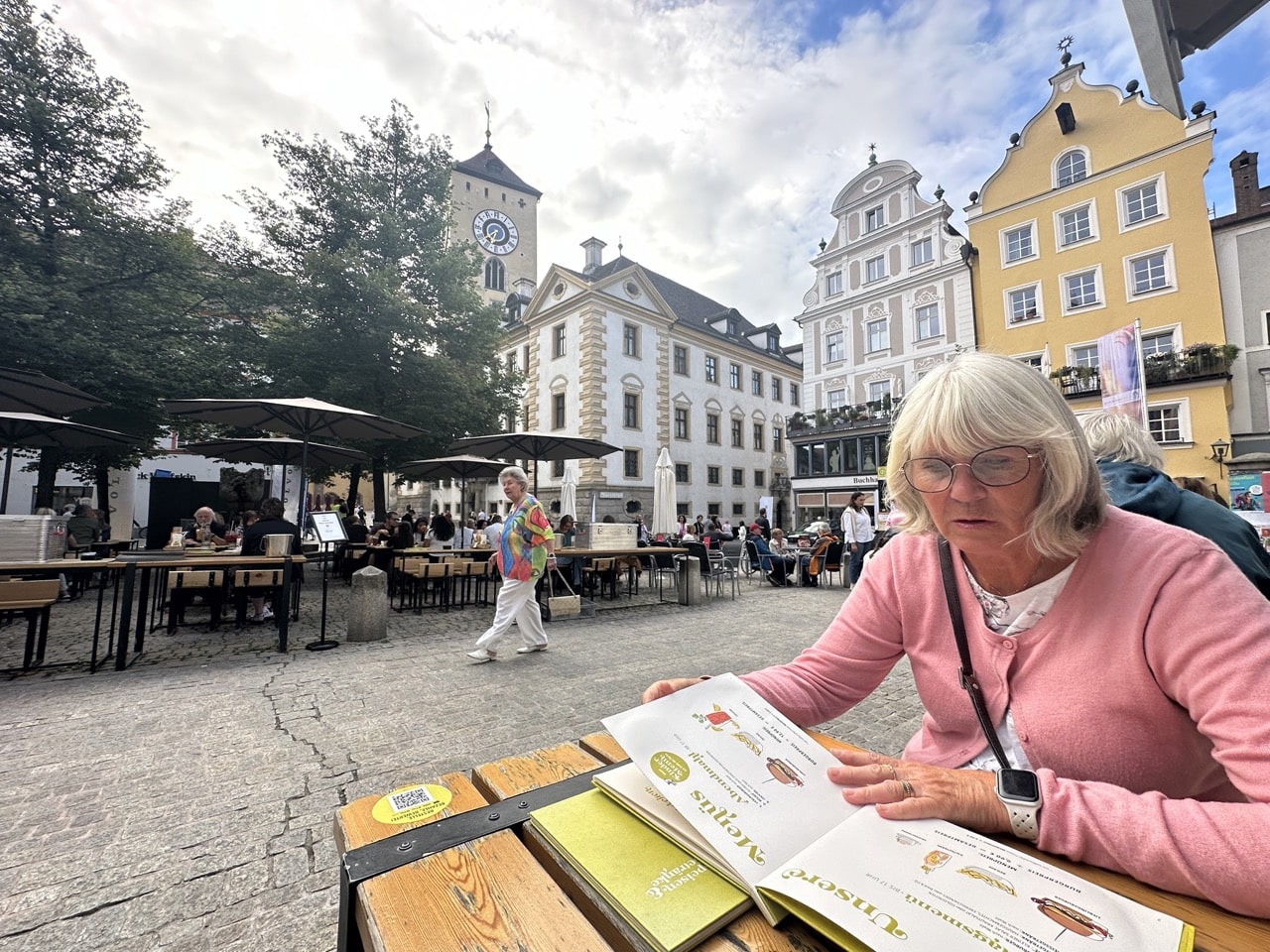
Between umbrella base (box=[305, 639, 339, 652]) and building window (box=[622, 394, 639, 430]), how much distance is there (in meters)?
20.8

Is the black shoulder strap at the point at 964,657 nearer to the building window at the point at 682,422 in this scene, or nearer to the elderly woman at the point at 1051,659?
the elderly woman at the point at 1051,659

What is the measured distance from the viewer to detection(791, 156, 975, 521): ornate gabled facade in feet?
73.9

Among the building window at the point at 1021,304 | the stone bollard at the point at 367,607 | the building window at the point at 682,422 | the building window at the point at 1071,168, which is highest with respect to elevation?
the building window at the point at 1071,168

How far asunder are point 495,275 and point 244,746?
44474 mm

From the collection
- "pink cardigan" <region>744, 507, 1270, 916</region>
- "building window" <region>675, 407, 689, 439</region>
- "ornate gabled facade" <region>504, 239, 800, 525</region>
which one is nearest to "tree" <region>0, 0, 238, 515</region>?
"ornate gabled facade" <region>504, 239, 800, 525</region>

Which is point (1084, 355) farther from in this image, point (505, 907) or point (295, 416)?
point (505, 907)

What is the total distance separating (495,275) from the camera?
43.0 m

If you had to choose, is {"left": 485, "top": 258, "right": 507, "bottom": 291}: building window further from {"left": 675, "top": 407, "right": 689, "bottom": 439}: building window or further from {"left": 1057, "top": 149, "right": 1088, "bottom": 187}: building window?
{"left": 1057, "top": 149, "right": 1088, "bottom": 187}: building window

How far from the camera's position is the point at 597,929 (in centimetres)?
77

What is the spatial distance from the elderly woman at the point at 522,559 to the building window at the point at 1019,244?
78.4 ft

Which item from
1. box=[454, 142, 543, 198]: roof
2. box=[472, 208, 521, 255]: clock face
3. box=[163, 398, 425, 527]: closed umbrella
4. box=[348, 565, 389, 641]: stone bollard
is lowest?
box=[348, 565, 389, 641]: stone bollard

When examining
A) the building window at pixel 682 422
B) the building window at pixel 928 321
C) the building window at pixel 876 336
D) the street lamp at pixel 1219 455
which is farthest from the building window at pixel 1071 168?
the building window at pixel 682 422

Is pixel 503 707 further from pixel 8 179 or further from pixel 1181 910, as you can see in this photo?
pixel 8 179

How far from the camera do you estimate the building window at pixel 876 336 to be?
24109mm
